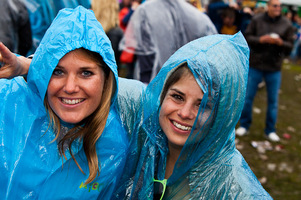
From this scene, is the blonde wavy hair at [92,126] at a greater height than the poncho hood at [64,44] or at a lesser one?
lesser

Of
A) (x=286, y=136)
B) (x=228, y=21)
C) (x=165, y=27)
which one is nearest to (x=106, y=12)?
(x=165, y=27)

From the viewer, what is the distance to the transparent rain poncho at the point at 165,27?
337 cm

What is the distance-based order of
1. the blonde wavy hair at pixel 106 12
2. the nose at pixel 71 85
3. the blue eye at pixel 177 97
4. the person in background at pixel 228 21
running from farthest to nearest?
the person in background at pixel 228 21 → the blonde wavy hair at pixel 106 12 → the blue eye at pixel 177 97 → the nose at pixel 71 85

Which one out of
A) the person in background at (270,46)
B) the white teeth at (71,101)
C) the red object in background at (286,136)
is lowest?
the red object in background at (286,136)

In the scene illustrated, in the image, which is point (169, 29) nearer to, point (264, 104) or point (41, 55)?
point (41, 55)

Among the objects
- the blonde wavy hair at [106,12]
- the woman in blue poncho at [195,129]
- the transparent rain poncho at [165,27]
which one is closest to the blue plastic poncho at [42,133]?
the woman in blue poncho at [195,129]

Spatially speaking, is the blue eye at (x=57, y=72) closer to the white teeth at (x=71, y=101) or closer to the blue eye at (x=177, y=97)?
the white teeth at (x=71, y=101)

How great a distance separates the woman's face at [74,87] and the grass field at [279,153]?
2.81 metres

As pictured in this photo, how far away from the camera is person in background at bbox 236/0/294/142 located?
4.54 meters

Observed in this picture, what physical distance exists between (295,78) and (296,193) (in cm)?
646

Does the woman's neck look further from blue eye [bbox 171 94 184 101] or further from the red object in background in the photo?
the red object in background

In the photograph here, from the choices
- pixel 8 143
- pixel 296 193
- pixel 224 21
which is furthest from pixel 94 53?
pixel 224 21

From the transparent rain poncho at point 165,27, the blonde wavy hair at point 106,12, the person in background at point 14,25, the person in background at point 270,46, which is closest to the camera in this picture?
the person in background at point 14,25

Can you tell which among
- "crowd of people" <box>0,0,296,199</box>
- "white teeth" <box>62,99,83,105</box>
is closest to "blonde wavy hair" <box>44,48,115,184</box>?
"crowd of people" <box>0,0,296,199</box>
